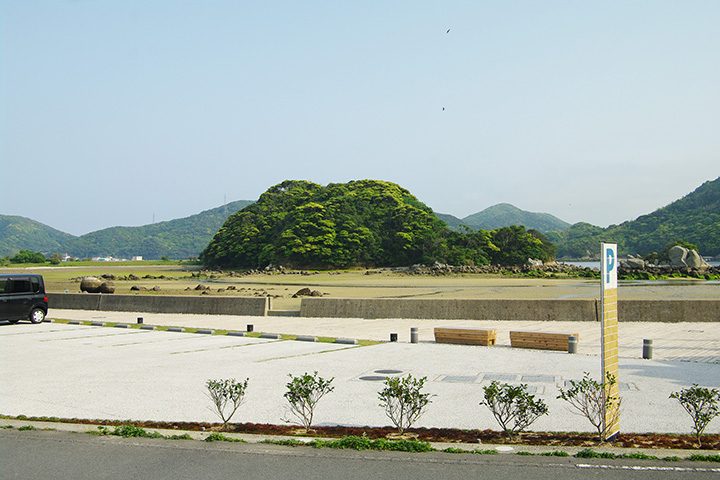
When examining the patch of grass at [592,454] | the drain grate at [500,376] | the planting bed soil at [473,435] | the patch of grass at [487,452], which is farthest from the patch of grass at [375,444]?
the drain grate at [500,376]

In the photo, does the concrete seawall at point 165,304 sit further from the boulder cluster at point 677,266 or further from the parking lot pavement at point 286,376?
the boulder cluster at point 677,266

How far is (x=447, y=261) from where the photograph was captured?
102 metres

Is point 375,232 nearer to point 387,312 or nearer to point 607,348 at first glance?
point 387,312

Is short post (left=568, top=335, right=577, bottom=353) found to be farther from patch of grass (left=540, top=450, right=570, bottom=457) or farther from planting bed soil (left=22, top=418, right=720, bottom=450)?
patch of grass (left=540, top=450, right=570, bottom=457)

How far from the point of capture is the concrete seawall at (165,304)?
26.9m

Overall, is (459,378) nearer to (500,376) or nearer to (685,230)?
(500,376)

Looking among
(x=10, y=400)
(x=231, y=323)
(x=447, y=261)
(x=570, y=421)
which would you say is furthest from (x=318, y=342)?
(x=447, y=261)

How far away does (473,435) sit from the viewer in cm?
743

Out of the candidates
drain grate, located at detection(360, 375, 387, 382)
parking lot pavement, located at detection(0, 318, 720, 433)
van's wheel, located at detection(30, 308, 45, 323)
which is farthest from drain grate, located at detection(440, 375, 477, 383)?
van's wheel, located at detection(30, 308, 45, 323)

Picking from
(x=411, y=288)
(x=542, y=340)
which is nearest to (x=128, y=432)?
(x=542, y=340)

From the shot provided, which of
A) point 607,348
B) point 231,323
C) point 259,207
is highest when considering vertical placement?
point 259,207

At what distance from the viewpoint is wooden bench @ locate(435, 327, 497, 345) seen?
54.5 feet

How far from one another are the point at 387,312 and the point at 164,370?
42.9 feet

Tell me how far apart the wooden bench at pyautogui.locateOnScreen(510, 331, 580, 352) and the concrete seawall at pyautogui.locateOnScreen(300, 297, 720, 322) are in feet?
22.1
